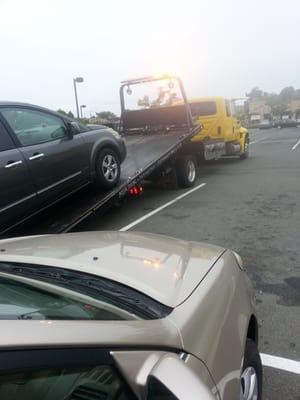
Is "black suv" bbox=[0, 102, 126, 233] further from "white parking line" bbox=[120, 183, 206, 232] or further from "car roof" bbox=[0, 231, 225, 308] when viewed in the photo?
"car roof" bbox=[0, 231, 225, 308]

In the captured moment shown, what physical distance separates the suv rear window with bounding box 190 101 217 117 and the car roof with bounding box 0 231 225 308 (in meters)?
11.6

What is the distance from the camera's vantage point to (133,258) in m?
2.57

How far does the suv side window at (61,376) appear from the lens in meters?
1.27

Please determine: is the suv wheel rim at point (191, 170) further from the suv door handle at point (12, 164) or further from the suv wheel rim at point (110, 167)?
the suv door handle at point (12, 164)

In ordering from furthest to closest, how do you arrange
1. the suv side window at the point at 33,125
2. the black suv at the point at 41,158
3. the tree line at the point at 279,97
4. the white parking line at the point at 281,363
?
the tree line at the point at 279,97 < the suv side window at the point at 33,125 < the black suv at the point at 41,158 < the white parking line at the point at 281,363

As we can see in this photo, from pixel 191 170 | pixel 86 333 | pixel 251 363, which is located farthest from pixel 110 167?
pixel 86 333

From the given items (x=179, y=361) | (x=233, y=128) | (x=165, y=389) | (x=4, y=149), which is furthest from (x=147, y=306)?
(x=233, y=128)

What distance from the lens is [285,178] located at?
11.6m

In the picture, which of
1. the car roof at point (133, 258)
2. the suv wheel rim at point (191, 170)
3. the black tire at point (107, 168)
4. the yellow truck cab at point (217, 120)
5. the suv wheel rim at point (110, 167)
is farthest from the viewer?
the yellow truck cab at point (217, 120)

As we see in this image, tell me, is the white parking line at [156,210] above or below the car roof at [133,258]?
below

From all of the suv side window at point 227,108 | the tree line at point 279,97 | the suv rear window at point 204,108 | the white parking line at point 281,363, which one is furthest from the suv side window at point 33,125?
the tree line at point 279,97

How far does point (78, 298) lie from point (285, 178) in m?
10.5

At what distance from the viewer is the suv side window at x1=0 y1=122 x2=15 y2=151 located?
17.4 ft

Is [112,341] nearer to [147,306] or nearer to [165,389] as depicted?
[165,389]
